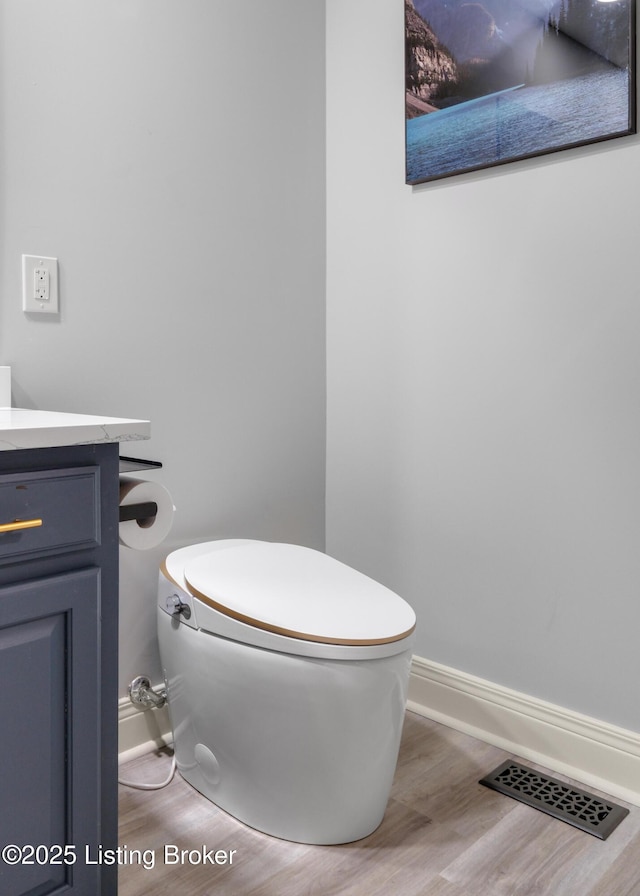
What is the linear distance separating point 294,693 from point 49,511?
1.94 feet

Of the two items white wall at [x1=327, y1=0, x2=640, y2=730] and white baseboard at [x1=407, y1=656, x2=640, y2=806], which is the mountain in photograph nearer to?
white wall at [x1=327, y1=0, x2=640, y2=730]

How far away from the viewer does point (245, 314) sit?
1.87m

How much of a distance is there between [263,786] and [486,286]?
121 cm

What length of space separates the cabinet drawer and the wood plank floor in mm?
710

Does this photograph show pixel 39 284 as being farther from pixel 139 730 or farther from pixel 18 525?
pixel 139 730

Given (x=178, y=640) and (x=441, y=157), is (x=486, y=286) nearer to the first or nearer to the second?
(x=441, y=157)

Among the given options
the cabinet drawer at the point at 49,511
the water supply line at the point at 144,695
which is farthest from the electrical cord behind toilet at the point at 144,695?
the cabinet drawer at the point at 49,511

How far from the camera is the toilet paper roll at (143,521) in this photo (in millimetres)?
1206

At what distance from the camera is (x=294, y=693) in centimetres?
129

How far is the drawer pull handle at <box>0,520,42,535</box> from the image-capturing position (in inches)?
34.8

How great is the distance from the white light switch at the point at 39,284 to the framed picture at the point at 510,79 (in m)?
0.93

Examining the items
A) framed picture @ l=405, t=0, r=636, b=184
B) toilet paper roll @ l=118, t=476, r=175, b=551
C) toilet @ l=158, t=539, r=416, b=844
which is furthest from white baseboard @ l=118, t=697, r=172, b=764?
framed picture @ l=405, t=0, r=636, b=184

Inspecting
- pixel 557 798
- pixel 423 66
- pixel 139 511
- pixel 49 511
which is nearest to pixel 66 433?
pixel 49 511

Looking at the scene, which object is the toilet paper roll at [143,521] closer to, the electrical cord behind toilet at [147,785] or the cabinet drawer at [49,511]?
the cabinet drawer at [49,511]
